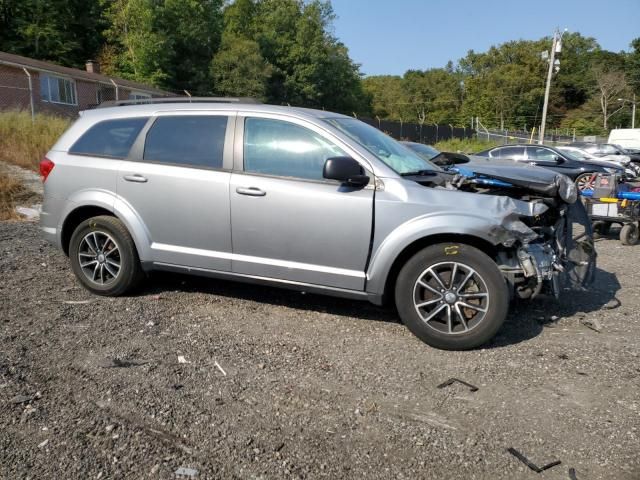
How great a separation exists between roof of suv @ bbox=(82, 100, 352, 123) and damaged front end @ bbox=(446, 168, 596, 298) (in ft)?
4.38

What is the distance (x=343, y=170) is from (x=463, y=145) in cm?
3992

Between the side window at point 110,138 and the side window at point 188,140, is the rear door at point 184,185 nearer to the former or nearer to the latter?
the side window at point 188,140

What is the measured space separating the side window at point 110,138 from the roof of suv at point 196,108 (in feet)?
0.29

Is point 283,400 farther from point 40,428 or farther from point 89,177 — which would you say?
point 89,177

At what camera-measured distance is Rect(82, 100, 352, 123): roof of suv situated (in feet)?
15.1

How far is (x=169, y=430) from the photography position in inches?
117

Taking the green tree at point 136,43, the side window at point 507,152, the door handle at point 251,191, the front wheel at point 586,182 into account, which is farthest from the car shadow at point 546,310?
the green tree at point 136,43

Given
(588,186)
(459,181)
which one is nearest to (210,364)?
(459,181)

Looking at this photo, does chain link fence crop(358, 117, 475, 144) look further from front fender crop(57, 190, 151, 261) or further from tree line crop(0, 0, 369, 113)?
front fender crop(57, 190, 151, 261)

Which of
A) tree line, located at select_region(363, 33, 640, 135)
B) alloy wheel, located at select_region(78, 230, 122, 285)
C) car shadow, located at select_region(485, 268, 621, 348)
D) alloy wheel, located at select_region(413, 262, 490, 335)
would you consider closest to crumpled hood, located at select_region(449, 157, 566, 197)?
car shadow, located at select_region(485, 268, 621, 348)

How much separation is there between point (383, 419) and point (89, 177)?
3.54 m

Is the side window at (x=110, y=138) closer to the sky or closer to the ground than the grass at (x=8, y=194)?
closer to the sky

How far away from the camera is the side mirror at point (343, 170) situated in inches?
159

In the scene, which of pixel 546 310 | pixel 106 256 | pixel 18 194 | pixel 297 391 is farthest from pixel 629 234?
pixel 18 194
